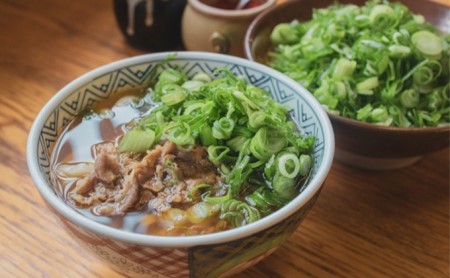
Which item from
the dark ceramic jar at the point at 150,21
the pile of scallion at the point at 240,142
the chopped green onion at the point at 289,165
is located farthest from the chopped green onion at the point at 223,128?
the dark ceramic jar at the point at 150,21

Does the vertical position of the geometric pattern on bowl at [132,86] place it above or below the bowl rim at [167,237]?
below

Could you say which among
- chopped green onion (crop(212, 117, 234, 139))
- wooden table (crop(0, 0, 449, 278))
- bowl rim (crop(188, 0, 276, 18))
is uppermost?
chopped green onion (crop(212, 117, 234, 139))

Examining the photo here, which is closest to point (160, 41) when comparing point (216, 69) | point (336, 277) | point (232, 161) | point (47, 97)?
point (47, 97)

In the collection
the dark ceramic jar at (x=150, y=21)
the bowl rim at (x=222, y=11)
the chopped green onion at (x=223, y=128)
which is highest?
the chopped green onion at (x=223, y=128)

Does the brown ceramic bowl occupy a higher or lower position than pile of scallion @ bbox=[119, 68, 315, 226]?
lower

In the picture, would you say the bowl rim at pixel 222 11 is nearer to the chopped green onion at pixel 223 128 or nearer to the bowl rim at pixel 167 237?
the bowl rim at pixel 167 237

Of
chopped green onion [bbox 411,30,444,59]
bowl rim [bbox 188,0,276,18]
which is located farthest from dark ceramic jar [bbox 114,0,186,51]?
chopped green onion [bbox 411,30,444,59]

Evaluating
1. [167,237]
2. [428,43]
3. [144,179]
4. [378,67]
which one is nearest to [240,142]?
[144,179]

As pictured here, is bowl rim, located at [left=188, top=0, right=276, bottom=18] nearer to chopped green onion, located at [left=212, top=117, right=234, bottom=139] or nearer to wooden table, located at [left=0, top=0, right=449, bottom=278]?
wooden table, located at [left=0, top=0, right=449, bottom=278]
